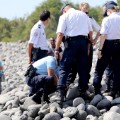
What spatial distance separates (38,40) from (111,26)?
1931 millimetres

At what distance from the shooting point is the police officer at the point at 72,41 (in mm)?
7777

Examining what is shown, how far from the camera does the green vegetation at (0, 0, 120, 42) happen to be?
56.9 m

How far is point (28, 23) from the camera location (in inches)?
2434

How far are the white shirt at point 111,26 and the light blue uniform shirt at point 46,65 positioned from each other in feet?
3.48

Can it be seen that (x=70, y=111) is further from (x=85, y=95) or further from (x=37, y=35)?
(x=37, y=35)

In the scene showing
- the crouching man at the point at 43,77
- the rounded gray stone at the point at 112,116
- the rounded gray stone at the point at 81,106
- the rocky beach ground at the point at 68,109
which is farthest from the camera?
the crouching man at the point at 43,77

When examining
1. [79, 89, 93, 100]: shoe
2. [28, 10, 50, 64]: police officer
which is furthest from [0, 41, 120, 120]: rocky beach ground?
[28, 10, 50, 64]: police officer

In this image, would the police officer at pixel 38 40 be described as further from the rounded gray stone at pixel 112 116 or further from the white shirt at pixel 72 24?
the rounded gray stone at pixel 112 116

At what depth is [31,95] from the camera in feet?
28.2

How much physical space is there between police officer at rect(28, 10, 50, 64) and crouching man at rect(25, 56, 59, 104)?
3.38 feet

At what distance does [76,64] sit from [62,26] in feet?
2.76

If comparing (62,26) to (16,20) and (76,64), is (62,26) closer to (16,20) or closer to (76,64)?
Answer: (76,64)

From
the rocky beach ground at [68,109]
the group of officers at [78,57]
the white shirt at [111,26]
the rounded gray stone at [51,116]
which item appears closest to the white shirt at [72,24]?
the group of officers at [78,57]

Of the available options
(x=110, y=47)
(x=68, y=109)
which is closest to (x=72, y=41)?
(x=110, y=47)
